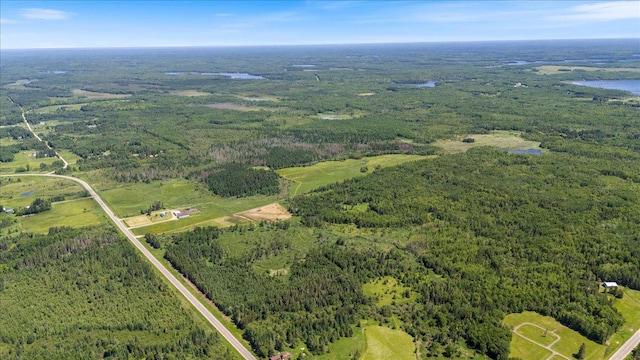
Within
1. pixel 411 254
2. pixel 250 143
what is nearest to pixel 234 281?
pixel 411 254

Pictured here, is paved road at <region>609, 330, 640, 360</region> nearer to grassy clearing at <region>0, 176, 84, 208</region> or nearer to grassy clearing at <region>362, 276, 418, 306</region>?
grassy clearing at <region>362, 276, 418, 306</region>

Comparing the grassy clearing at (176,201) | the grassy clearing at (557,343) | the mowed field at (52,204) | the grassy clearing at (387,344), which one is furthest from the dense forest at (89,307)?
the grassy clearing at (557,343)

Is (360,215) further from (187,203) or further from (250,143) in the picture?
(250,143)

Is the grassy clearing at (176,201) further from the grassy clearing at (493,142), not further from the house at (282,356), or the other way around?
the grassy clearing at (493,142)

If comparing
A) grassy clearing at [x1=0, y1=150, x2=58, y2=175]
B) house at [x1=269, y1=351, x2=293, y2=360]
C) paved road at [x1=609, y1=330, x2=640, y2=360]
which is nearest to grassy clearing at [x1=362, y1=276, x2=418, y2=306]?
house at [x1=269, y1=351, x2=293, y2=360]

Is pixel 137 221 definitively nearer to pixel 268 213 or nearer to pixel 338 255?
pixel 268 213

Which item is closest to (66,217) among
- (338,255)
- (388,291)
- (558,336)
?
(338,255)
